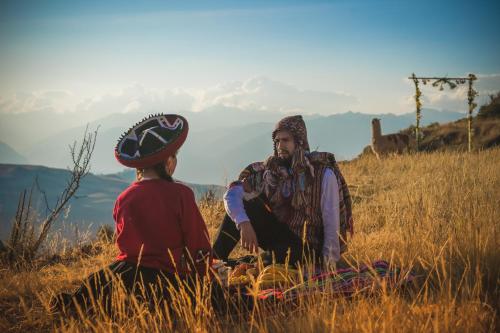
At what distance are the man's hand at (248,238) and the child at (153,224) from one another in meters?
0.56

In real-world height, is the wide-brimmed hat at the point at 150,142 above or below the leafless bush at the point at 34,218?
above

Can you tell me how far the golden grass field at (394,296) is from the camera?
1.77 m

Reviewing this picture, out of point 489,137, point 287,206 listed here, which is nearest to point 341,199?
point 287,206

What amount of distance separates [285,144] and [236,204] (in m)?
0.66

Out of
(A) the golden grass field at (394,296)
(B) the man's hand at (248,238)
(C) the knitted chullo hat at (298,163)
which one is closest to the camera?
(A) the golden grass field at (394,296)

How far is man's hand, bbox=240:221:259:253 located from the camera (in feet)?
10.1

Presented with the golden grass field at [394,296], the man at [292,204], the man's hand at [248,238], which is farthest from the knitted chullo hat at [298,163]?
the golden grass field at [394,296]

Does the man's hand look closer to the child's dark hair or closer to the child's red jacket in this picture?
the child's red jacket

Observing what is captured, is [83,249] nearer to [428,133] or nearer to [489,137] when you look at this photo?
[489,137]

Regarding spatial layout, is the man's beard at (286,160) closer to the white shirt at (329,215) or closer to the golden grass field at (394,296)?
the white shirt at (329,215)

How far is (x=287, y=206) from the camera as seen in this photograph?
133 inches

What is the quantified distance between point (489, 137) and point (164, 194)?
16.1 meters

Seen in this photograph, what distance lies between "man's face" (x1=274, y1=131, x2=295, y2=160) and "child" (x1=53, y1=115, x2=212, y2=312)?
1023 mm

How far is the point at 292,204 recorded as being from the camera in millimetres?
3281
